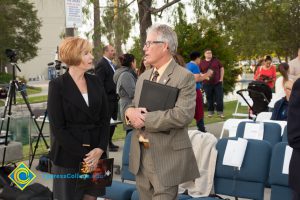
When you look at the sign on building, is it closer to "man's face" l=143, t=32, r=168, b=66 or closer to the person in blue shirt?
"man's face" l=143, t=32, r=168, b=66

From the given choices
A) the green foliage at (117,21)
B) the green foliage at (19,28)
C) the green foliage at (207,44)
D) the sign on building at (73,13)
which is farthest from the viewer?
the green foliage at (19,28)

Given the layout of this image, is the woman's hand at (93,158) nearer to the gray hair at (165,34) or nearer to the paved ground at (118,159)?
the gray hair at (165,34)

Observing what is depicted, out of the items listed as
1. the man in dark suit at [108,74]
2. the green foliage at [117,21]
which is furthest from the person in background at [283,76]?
the green foliage at [117,21]

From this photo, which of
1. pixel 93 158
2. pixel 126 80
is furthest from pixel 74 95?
pixel 126 80

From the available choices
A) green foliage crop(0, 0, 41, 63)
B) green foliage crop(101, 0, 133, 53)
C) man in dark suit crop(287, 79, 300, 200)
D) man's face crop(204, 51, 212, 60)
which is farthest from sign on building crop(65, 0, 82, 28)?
green foliage crop(0, 0, 41, 63)

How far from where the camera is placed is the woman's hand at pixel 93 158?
3841 millimetres

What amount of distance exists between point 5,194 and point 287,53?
2600 cm

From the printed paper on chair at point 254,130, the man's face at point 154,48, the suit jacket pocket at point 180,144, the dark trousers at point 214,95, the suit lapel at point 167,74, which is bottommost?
the dark trousers at point 214,95

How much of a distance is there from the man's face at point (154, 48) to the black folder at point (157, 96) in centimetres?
18

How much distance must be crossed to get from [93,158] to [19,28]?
43.8 metres

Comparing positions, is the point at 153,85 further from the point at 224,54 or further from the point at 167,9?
the point at 224,54

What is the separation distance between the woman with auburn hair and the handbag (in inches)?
0.9

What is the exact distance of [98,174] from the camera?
391cm

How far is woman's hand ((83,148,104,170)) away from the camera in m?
3.84
